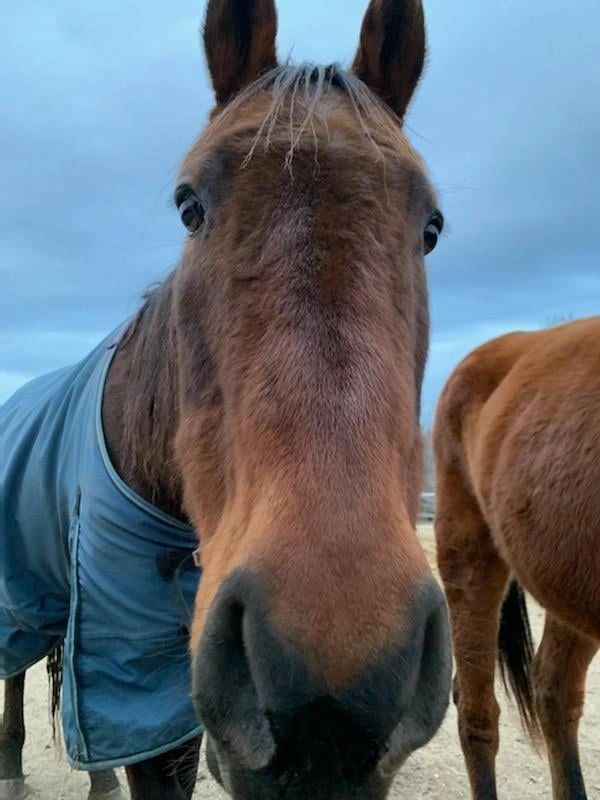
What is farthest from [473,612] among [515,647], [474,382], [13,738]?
[13,738]

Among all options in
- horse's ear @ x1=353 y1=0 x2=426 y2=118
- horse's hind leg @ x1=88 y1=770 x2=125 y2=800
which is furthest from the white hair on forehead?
horse's hind leg @ x1=88 y1=770 x2=125 y2=800

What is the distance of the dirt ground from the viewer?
12.9 ft

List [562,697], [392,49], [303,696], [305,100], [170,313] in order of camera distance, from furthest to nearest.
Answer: [562,697] < [170,313] < [392,49] < [305,100] < [303,696]

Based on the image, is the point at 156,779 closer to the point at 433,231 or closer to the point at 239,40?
the point at 433,231

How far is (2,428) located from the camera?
10.9 feet

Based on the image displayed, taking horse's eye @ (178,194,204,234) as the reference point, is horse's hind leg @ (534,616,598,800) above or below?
below

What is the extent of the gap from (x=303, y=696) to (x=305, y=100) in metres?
1.39

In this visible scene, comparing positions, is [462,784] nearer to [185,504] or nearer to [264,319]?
[185,504]

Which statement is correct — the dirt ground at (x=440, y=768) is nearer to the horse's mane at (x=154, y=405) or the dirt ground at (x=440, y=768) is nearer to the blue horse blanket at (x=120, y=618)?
the blue horse blanket at (x=120, y=618)

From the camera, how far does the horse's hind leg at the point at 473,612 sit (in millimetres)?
3979

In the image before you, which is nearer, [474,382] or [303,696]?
[303,696]

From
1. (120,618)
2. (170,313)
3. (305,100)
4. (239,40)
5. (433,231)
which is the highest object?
(239,40)

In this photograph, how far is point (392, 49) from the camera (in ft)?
6.92

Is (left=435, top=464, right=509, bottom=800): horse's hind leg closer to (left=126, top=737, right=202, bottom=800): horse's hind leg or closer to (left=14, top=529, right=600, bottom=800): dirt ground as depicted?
(left=14, top=529, right=600, bottom=800): dirt ground
